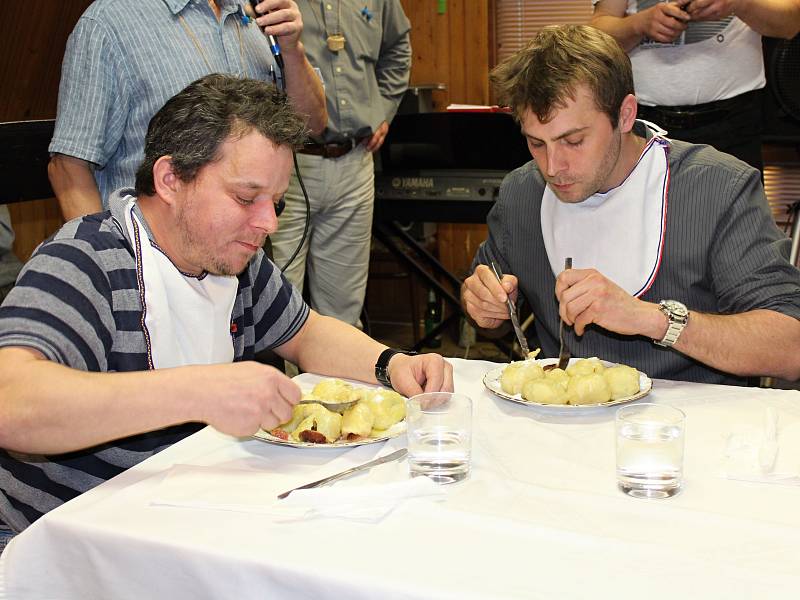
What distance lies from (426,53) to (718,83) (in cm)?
273

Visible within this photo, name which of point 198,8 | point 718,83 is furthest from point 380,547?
point 718,83

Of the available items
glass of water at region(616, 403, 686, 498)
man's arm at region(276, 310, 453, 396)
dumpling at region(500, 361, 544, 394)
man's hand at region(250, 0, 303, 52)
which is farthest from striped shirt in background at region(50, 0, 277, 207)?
glass of water at region(616, 403, 686, 498)

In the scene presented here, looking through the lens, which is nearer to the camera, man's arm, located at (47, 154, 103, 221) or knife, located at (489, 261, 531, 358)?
knife, located at (489, 261, 531, 358)

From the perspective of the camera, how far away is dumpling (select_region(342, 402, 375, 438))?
4.59 ft

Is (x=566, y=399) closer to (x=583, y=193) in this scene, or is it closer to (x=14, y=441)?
(x=583, y=193)

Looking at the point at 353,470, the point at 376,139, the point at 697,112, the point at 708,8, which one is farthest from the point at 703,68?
the point at 353,470

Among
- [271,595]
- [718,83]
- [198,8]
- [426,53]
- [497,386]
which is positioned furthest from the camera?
[426,53]

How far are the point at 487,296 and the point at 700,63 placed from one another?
1240 millimetres

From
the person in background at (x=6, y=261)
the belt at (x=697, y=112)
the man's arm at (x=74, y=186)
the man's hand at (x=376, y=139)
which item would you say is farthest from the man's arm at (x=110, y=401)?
the man's hand at (x=376, y=139)

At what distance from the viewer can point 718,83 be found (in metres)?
2.74

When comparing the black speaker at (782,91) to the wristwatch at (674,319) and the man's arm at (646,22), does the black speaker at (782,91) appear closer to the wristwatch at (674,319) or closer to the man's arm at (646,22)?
the man's arm at (646,22)

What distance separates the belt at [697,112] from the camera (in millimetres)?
2771

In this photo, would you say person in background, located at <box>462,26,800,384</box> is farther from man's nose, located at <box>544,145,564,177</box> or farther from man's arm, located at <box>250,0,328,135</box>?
man's arm, located at <box>250,0,328,135</box>

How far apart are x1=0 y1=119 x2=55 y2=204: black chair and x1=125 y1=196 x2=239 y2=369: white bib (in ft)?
3.28
